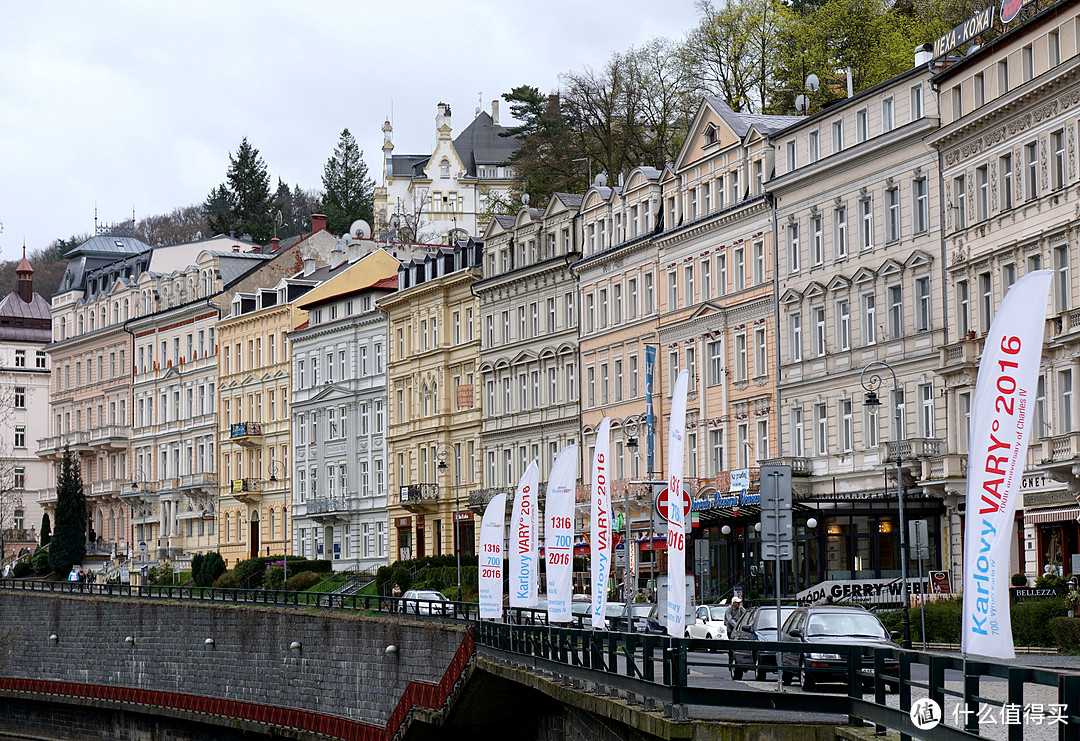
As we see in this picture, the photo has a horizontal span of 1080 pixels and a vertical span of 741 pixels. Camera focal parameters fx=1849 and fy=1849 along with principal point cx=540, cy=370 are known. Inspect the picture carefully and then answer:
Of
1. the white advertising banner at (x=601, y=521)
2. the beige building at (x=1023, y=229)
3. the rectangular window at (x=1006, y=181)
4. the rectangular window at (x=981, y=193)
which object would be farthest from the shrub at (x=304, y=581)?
the white advertising banner at (x=601, y=521)

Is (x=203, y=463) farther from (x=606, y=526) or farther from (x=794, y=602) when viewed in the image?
(x=606, y=526)

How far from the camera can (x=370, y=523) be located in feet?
316

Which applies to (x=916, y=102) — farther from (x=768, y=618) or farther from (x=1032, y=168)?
(x=768, y=618)

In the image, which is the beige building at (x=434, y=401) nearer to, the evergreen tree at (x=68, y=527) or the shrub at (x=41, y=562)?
the evergreen tree at (x=68, y=527)

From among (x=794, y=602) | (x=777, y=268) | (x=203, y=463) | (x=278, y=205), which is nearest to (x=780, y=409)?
(x=777, y=268)

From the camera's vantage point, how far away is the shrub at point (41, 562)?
366 ft

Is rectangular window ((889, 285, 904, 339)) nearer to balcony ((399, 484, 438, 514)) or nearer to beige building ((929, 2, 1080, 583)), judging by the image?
beige building ((929, 2, 1080, 583))

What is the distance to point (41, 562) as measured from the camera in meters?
112

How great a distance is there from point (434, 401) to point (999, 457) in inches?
2974

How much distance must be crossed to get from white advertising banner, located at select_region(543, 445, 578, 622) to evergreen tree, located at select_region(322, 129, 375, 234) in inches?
4790

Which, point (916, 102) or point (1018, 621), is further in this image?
point (916, 102)

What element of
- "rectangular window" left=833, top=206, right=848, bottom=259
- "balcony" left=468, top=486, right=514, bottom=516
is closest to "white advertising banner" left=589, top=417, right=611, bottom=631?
"rectangular window" left=833, top=206, right=848, bottom=259

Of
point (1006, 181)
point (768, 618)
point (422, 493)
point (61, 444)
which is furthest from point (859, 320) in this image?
point (61, 444)

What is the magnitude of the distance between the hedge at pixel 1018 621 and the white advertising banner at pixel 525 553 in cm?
925
